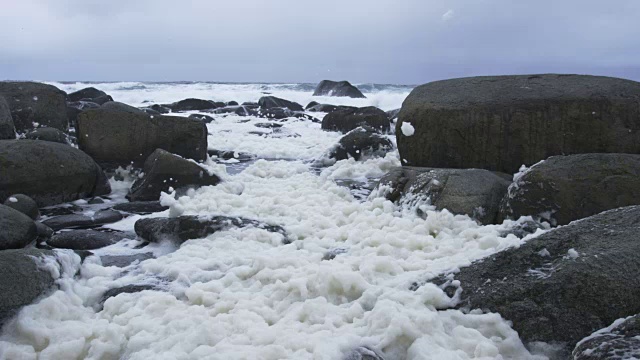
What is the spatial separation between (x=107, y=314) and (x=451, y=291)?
78.7 inches

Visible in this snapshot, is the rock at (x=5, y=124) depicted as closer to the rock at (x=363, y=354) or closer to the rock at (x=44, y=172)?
the rock at (x=44, y=172)

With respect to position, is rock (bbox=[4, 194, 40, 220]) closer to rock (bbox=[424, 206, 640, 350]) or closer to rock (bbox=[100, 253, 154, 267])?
rock (bbox=[100, 253, 154, 267])

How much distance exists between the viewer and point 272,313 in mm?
2920

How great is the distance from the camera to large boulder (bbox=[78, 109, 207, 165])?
271 inches

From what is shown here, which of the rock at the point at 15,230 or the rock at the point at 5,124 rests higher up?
the rock at the point at 5,124

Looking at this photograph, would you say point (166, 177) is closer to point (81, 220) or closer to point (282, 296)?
point (81, 220)

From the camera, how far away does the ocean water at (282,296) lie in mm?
2527

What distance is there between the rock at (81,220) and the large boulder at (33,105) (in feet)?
12.6

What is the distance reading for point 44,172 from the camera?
17.8 feet

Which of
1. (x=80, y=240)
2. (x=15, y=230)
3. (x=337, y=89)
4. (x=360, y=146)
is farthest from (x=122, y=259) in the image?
(x=337, y=89)

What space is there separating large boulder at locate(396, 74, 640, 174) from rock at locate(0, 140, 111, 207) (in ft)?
12.5

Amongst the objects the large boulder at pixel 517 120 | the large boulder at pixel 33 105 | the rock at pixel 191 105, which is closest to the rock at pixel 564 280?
the large boulder at pixel 517 120

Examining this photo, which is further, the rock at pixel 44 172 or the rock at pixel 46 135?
the rock at pixel 46 135

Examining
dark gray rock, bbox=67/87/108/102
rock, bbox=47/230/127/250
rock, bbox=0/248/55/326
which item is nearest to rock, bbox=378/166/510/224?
rock, bbox=47/230/127/250
